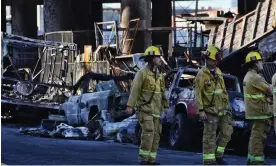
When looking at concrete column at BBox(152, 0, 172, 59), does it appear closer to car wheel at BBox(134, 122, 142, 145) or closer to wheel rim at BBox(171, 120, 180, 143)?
car wheel at BBox(134, 122, 142, 145)

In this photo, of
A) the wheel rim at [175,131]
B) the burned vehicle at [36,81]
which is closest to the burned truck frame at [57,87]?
the burned vehicle at [36,81]

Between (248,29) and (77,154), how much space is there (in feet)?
35.7

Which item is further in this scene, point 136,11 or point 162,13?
point 162,13

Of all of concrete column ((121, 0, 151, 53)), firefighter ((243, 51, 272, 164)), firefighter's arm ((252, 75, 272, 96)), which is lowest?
firefighter ((243, 51, 272, 164))

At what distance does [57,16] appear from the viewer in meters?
43.9

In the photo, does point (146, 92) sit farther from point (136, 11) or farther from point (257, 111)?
point (136, 11)

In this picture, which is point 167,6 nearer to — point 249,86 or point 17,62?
point 17,62

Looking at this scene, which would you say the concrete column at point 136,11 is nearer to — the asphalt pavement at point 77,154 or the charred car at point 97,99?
the charred car at point 97,99

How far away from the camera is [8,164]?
12914 mm

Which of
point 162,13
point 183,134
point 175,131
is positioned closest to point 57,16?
point 162,13

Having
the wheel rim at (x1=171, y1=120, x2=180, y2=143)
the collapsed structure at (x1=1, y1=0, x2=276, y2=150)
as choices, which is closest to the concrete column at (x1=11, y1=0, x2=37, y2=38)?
the collapsed structure at (x1=1, y1=0, x2=276, y2=150)

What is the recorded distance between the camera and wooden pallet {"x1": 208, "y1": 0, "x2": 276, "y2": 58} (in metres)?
24.5

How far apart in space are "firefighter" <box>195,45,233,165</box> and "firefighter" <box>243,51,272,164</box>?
0.46 meters

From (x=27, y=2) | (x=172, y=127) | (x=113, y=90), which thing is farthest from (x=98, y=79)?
(x=27, y=2)
